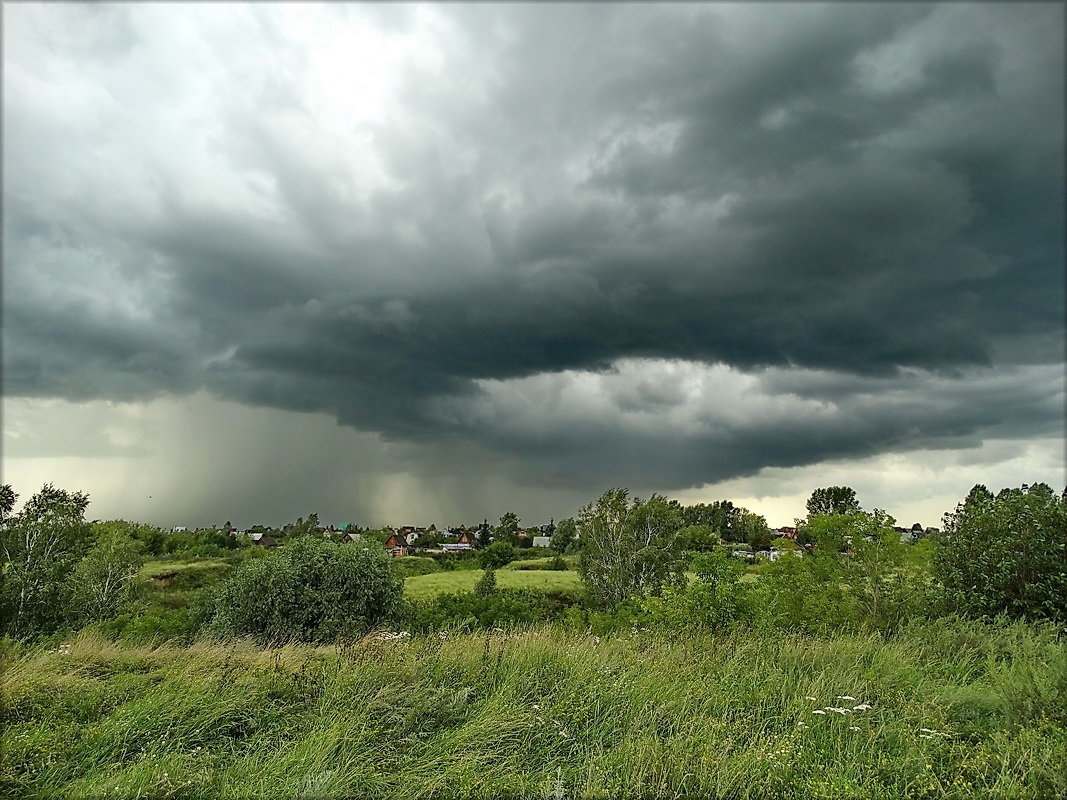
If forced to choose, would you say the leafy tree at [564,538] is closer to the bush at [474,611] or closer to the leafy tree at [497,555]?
the leafy tree at [497,555]

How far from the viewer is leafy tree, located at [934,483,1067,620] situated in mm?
14359

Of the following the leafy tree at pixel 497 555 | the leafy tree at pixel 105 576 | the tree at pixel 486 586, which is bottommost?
the leafy tree at pixel 497 555

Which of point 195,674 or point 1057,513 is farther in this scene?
point 1057,513

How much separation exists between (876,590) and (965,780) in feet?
57.0

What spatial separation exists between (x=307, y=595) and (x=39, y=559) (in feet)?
48.3

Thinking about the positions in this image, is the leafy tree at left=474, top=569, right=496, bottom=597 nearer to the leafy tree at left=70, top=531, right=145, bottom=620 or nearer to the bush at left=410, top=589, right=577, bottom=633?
the bush at left=410, top=589, right=577, bottom=633

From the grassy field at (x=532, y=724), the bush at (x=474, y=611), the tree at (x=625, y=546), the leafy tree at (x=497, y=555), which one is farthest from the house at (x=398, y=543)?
the grassy field at (x=532, y=724)

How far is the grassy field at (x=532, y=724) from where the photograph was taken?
17.7ft

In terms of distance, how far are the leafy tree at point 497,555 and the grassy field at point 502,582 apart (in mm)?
15607

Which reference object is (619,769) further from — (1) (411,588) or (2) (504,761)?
(1) (411,588)

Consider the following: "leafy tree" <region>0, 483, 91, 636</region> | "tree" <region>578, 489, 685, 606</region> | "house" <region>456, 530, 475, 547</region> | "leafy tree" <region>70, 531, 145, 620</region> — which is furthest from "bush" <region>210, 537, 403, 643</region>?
"house" <region>456, 530, 475, 547</region>

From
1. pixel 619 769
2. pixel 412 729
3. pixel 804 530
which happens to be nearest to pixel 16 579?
pixel 412 729

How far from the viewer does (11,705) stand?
6.91 meters

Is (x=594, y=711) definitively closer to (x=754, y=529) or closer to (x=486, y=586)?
(x=486, y=586)
